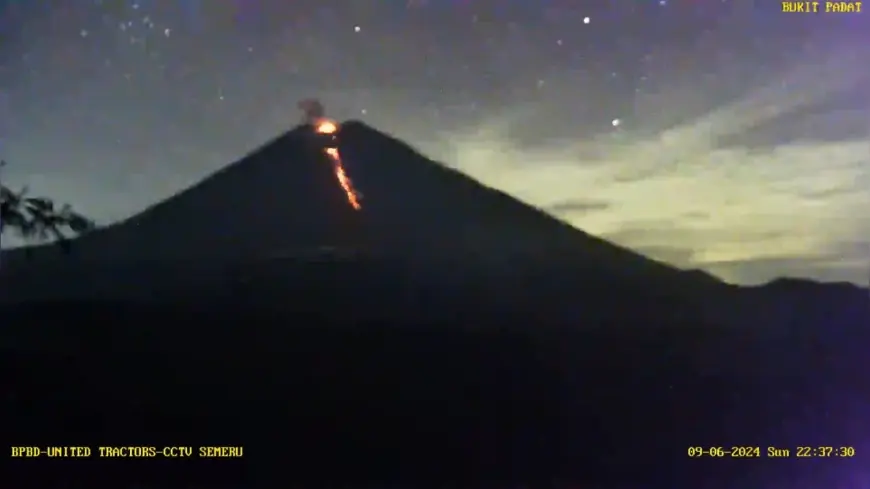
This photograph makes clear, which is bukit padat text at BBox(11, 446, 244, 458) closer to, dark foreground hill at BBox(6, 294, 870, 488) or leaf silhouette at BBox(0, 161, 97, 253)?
dark foreground hill at BBox(6, 294, 870, 488)

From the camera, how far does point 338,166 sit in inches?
62.0

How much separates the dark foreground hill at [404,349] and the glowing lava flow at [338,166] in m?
0.02

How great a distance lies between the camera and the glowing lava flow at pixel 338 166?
1.56 metres

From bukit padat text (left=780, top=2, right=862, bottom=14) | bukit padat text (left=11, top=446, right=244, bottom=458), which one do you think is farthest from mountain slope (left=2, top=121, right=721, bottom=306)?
bukit padat text (left=780, top=2, right=862, bottom=14)

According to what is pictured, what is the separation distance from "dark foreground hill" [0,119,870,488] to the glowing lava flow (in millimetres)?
18

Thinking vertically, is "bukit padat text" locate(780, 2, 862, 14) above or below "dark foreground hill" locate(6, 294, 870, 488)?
above

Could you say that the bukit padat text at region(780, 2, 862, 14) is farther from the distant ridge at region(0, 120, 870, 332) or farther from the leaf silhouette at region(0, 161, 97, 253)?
the leaf silhouette at region(0, 161, 97, 253)

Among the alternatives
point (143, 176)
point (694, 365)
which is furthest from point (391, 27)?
point (694, 365)

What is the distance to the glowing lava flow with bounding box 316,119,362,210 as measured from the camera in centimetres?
156

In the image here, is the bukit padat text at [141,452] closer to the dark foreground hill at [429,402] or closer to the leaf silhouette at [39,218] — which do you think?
the dark foreground hill at [429,402]

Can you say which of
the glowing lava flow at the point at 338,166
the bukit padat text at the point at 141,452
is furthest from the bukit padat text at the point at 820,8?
the bukit padat text at the point at 141,452

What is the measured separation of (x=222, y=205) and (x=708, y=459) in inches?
37.3

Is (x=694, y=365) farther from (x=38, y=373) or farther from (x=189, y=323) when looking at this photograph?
(x=38, y=373)

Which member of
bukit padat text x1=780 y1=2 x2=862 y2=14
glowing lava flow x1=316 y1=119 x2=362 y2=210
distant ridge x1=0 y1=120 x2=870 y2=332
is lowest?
distant ridge x1=0 y1=120 x2=870 y2=332
